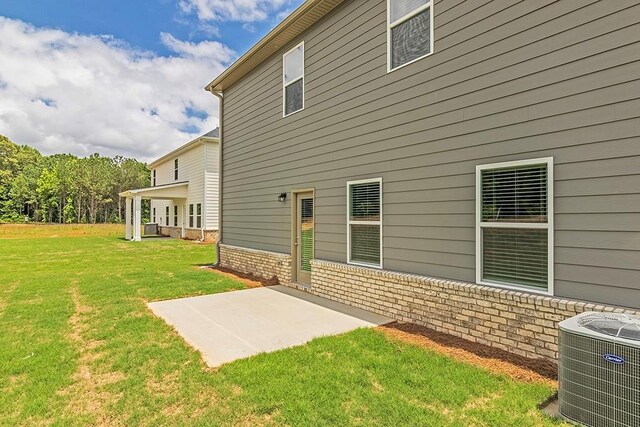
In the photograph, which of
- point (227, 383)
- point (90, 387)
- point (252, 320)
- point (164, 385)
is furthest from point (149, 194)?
point (227, 383)

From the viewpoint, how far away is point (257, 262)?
9.16m

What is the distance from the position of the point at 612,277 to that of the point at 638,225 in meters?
0.51

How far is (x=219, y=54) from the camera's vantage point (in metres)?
17.3

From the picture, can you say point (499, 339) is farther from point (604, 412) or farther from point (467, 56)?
point (467, 56)

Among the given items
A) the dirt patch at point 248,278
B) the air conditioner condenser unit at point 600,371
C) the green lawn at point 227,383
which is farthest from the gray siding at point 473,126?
the dirt patch at point 248,278

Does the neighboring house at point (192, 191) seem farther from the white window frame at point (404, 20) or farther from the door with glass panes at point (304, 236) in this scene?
the white window frame at point (404, 20)

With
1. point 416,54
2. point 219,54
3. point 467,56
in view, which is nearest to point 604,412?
point 467,56

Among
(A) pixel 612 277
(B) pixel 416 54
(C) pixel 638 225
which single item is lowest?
(A) pixel 612 277

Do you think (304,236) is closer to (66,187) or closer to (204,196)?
(204,196)

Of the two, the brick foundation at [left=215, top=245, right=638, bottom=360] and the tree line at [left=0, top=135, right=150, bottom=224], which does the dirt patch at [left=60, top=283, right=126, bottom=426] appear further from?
the tree line at [left=0, top=135, right=150, bottom=224]

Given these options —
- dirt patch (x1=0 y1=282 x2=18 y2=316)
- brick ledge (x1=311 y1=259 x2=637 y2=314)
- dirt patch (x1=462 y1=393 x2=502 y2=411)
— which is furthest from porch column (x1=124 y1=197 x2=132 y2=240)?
dirt patch (x1=462 y1=393 x2=502 y2=411)

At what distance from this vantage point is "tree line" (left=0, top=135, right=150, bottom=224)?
4228cm

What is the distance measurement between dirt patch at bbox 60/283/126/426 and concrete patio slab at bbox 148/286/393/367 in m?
0.95

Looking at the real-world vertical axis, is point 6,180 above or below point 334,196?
above
